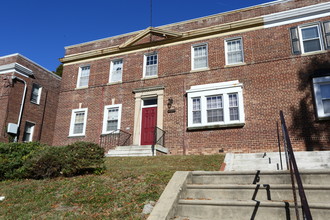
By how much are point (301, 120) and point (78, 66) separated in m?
13.9

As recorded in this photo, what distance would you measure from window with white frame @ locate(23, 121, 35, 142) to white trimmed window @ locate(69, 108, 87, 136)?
4.43 meters

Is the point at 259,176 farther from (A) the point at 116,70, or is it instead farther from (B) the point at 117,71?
(A) the point at 116,70

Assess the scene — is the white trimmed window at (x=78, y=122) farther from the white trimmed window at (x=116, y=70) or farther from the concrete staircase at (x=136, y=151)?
the concrete staircase at (x=136, y=151)

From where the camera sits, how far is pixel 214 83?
14.3 meters

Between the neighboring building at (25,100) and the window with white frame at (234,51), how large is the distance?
13868mm

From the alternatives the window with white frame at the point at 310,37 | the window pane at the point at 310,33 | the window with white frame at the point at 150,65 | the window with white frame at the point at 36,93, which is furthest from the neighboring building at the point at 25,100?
the window pane at the point at 310,33

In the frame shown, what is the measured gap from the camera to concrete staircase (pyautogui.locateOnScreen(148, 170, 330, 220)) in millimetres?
4105

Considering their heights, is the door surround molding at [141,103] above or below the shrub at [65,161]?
above

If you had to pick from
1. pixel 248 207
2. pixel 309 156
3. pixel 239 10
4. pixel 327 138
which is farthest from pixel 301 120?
pixel 248 207

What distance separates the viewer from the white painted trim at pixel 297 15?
A: 13289 millimetres

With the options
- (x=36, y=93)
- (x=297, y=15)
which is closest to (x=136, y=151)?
(x=297, y=15)

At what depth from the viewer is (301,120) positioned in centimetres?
1223

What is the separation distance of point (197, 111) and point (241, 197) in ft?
31.3

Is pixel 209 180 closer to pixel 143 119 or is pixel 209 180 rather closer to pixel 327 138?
pixel 327 138
